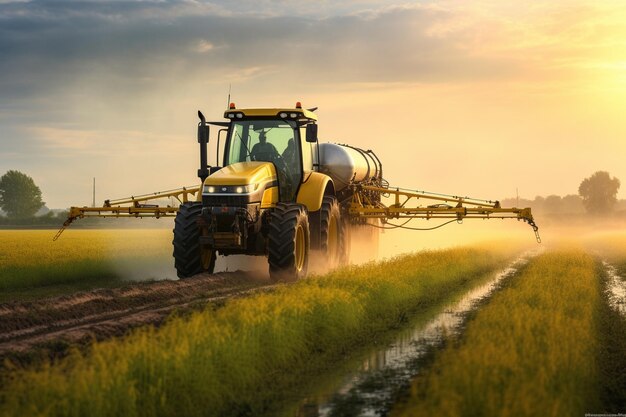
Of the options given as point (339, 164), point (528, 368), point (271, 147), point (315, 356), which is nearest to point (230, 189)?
point (271, 147)

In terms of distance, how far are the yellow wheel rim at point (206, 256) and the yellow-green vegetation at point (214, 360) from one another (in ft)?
13.5

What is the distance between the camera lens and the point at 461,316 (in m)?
15.8

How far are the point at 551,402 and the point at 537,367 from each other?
1.56 m

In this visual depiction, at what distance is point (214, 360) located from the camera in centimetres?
969

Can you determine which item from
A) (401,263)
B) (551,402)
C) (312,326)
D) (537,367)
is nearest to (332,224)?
(401,263)

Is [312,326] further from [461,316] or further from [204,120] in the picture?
[204,120]

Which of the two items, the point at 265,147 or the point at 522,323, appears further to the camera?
the point at 265,147

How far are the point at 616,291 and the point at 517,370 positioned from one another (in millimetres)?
13824

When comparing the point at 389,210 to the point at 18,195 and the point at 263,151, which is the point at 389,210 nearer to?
the point at 263,151

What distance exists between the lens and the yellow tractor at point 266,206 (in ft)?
60.5

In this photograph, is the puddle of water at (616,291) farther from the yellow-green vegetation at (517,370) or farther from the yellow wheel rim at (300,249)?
the yellow wheel rim at (300,249)

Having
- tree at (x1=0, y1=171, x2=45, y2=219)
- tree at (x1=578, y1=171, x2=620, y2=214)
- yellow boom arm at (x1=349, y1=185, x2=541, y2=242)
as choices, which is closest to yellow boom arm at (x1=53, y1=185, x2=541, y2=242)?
yellow boom arm at (x1=349, y1=185, x2=541, y2=242)

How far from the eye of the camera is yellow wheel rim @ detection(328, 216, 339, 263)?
73.2ft

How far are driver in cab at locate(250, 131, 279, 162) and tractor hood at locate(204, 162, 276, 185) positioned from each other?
40 centimetres
